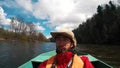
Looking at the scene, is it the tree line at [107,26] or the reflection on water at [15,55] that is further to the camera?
the tree line at [107,26]

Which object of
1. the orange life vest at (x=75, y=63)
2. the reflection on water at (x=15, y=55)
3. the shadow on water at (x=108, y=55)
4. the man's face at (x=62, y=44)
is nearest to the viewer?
the man's face at (x=62, y=44)

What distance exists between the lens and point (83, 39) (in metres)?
98.9

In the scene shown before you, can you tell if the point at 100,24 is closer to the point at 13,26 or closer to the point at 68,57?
the point at 13,26

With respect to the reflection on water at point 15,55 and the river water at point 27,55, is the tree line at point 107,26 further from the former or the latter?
the reflection on water at point 15,55

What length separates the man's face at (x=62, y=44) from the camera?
3.97 meters

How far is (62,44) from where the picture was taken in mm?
3975

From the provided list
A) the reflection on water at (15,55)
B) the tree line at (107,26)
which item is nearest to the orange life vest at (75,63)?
the reflection on water at (15,55)

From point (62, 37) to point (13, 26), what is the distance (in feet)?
389

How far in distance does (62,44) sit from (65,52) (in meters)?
0.16

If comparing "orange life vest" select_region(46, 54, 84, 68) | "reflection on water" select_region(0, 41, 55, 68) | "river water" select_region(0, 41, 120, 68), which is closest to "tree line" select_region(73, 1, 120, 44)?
"river water" select_region(0, 41, 120, 68)

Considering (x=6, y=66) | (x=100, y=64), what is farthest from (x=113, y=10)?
(x=100, y=64)

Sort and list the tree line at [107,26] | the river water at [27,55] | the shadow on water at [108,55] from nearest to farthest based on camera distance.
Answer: the shadow on water at [108,55]
the river water at [27,55]
the tree line at [107,26]

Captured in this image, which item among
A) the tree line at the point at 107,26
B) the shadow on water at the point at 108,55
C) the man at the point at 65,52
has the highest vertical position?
the tree line at the point at 107,26

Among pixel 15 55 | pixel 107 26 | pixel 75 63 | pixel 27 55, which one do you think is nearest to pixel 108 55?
pixel 27 55
